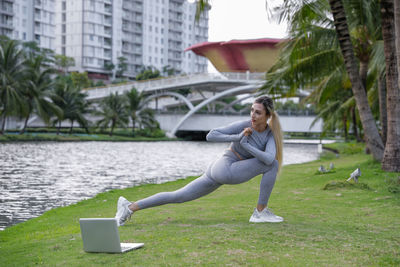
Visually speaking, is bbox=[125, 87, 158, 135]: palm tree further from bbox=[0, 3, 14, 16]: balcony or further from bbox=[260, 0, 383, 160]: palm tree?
bbox=[260, 0, 383, 160]: palm tree

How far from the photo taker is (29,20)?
79688 mm

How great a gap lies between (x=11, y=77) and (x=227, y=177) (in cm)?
3148

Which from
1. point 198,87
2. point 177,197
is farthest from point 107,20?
point 177,197

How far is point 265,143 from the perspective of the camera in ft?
17.0

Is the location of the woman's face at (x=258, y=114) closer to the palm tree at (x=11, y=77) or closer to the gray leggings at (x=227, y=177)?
the gray leggings at (x=227, y=177)

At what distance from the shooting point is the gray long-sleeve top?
→ 16.4 ft

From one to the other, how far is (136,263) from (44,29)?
8388 cm

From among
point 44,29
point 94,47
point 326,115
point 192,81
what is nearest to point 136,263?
point 326,115

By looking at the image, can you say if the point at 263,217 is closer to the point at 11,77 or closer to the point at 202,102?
the point at 11,77

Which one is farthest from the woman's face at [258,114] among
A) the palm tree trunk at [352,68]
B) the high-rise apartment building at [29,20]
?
the high-rise apartment building at [29,20]

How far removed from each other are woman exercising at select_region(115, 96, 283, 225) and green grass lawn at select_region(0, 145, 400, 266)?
260mm

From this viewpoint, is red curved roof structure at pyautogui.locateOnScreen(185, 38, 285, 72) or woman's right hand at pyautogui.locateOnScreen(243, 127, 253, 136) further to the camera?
red curved roof structure at pyautogui.locateOnScreen(185, 38, 285, 72)

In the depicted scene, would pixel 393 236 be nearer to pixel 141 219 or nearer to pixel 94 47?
pixel 141 219

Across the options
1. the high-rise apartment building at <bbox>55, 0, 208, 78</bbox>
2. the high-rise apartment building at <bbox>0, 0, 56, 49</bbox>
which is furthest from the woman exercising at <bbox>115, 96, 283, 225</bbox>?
the high-rise apartment building at <bbox>55, 0, 208, 78</bbox>
